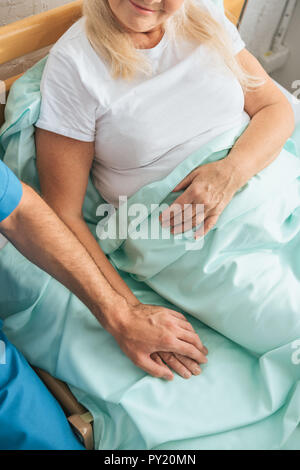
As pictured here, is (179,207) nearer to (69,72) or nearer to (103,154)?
(103,154)

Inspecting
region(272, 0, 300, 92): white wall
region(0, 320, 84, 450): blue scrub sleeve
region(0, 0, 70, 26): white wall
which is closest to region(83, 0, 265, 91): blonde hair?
region(0, 0, 70, 26): white wall

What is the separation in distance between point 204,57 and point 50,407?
0.89 meters

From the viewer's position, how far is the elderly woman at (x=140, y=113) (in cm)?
108

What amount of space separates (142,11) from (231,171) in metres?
0.41

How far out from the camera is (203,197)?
1089mm

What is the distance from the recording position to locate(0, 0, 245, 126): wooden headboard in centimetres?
112

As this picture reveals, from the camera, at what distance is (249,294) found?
1.01 metres

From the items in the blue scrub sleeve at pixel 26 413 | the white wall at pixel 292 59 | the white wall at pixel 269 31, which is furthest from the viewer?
the white wall at pixel 292 59

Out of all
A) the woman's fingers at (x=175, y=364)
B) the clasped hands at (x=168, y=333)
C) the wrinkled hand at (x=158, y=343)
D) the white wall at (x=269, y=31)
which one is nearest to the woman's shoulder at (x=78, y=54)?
the clasped hands at (x=168, y=333)

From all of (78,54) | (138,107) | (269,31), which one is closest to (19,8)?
(78,54)

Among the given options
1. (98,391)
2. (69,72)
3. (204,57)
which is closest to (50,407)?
(98,391)

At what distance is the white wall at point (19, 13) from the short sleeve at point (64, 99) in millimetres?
282

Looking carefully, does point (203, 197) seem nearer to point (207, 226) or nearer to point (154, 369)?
point (207, 226)

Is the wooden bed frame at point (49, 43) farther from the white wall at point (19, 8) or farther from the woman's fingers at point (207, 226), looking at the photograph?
the woman's fingers at point (207, 226)
